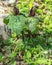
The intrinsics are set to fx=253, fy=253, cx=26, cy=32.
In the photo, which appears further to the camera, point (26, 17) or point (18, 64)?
point (18, 64)

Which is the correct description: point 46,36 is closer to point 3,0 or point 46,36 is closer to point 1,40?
point 1,40

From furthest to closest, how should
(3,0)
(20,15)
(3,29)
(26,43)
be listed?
(3,0) < (3,29) < (26,43) < (20,15)

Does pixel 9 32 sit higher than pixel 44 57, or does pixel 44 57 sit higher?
pixel 9 32

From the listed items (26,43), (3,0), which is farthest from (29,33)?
(3,0)

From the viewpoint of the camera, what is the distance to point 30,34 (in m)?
2.63

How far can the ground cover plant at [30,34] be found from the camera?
2430 millimetres

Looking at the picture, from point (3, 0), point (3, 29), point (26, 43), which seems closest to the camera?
point (26, 43)

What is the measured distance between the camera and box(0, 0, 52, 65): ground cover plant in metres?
2.43

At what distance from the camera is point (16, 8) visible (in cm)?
251

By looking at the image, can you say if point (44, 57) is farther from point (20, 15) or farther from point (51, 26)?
point (20, 15)

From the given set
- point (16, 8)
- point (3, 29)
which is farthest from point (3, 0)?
point (16, 8)

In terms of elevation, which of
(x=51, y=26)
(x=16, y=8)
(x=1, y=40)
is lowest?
(x=1, y=40)

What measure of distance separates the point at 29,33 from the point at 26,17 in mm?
215

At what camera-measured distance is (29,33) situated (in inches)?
103
